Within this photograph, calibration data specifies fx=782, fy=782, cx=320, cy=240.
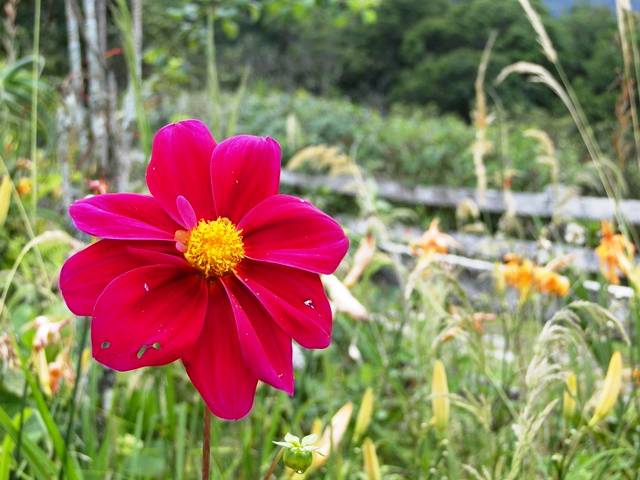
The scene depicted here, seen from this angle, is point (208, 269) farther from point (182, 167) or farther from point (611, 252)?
point (611, 252)

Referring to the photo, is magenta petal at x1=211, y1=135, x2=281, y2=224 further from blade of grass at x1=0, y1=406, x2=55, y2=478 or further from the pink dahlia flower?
blade of grass at x1=0, y1=406, x2=55, y2=478

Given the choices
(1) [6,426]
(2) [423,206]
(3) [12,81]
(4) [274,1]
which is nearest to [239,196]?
(1) [6,426]

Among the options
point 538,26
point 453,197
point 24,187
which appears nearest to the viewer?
point 538,26

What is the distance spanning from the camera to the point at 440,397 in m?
0.99

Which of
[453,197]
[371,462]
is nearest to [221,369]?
[371,462]

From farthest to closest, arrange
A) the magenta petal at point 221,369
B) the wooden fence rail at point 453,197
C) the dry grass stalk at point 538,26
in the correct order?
the wooden fence rail at point 453,197
the dry grass stalk at point 538,26
the magenta petal at point 221,369

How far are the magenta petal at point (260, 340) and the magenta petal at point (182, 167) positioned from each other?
0.26ft

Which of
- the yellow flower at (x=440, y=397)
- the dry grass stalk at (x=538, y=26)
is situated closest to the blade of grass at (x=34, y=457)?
the yellow flower at (x=440, y=397)

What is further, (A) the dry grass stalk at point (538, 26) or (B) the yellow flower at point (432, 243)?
(B) the yellow flower at point (432, 243)

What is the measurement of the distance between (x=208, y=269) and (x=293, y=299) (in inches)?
2.7

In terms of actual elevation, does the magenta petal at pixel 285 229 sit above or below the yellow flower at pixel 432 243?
above

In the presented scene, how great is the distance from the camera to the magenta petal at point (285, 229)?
0.60m

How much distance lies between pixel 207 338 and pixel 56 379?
73 centimetres

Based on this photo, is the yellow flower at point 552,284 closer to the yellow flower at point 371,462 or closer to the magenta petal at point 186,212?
→ the yellow flower at point 371,462
